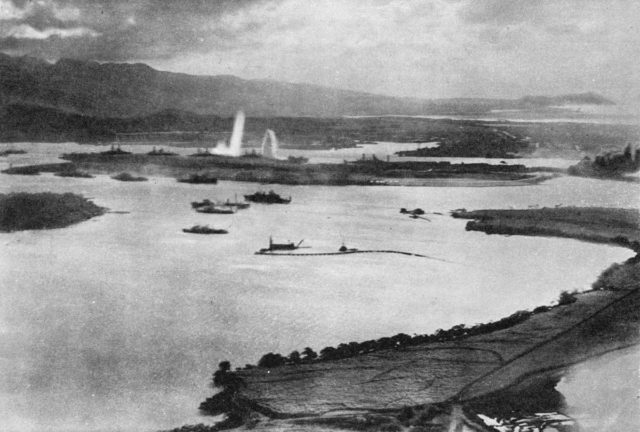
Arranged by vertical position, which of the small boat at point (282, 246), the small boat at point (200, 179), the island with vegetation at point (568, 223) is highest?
the small boat at point (200, 179)

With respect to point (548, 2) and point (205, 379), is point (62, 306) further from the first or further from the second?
point (548, 2)

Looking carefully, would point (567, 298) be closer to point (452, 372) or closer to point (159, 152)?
point (452, 372)

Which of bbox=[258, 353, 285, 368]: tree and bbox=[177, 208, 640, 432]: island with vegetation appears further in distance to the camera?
bbox=[258, 353, 285, 368]: tree

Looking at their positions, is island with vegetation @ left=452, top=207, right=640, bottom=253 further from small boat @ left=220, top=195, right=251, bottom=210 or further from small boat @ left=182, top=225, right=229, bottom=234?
small boat @ left=182, top=225, right=229, bottom=234

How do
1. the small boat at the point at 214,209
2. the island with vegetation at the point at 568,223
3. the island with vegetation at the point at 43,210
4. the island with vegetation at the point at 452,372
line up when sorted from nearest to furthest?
the island with vegetation at the point at 452,372
the island with vegetation at the point at 43,210
the small boat at the point at 214,209
the island with vegetation at the point at 568,223

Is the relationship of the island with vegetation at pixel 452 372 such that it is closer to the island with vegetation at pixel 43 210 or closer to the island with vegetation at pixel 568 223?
the island with vegetation at pixel 568 223

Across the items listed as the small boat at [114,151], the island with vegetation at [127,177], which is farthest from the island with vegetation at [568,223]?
the small boat at [114,151]

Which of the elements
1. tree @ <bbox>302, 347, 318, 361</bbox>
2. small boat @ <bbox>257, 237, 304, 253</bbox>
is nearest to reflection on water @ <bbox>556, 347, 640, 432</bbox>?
tree @ <bbox>302, 347, 318, 361</bbox>
